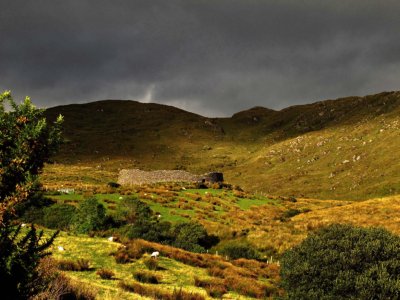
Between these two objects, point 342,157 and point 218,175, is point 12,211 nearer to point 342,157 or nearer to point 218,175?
point 218,175

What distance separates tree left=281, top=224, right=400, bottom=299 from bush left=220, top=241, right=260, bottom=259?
649 inches

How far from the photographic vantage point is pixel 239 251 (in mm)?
33875

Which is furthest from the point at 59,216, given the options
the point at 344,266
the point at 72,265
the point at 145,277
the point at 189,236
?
the point at 344,266

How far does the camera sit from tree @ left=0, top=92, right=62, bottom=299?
24.6 feet

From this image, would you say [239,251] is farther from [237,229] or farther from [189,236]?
[237,229]

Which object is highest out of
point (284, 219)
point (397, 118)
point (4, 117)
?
point (397, 118)

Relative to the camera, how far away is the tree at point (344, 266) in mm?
14508

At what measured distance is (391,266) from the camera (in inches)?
598

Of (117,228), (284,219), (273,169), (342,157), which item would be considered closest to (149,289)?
(117,228)

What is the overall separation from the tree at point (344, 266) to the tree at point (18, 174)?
11.3 m

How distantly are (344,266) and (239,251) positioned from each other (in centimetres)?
1889

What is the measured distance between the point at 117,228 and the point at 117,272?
18628mm

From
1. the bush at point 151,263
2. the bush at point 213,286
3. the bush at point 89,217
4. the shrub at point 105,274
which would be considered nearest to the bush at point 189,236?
the bush at point 89,217

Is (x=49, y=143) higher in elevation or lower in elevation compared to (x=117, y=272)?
higher
